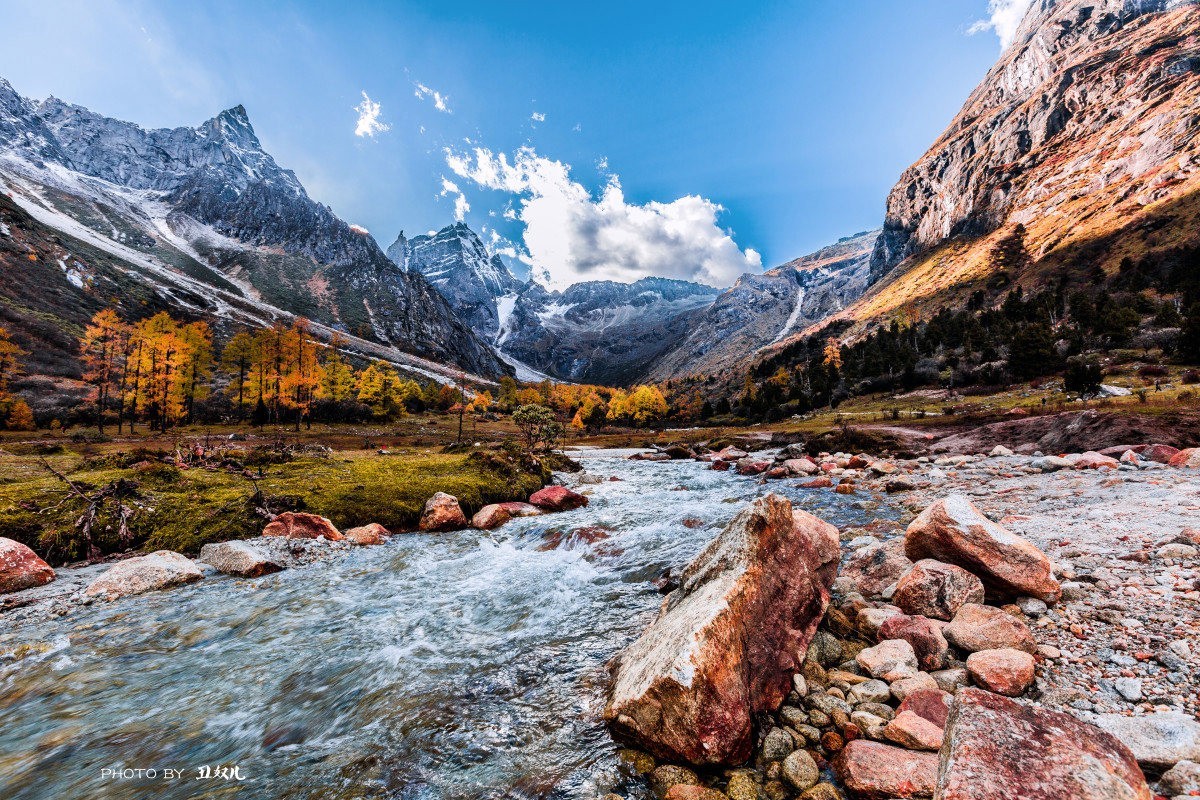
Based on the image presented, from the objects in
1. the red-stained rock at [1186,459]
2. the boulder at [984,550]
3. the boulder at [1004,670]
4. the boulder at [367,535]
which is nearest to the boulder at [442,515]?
the boulder at [367,535]

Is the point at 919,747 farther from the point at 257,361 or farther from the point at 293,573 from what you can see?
the point at 257,361

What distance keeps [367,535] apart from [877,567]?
16.4 meters

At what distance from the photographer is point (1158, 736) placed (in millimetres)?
4422

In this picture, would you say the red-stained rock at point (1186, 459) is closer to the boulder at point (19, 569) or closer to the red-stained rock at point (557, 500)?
the red-stained rock at point (557, 500)

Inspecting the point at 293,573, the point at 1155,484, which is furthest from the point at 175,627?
the point at 1155,484

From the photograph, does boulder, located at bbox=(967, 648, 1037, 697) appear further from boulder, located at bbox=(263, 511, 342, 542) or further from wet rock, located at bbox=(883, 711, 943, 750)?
boulder, located at bbox=(263, 511, 342, 542)

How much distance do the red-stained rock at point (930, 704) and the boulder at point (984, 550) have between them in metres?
3.46

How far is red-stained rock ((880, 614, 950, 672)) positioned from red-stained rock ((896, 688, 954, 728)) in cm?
88

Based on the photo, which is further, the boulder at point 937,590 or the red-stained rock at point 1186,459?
the red-stained rock at point 1186,459

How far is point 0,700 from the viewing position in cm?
739

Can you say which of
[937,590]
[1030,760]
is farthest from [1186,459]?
[1030,760]

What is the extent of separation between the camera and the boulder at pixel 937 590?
785 centimetres

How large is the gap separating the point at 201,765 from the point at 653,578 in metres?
9.61

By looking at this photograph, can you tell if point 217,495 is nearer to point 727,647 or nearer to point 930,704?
point 727,647
